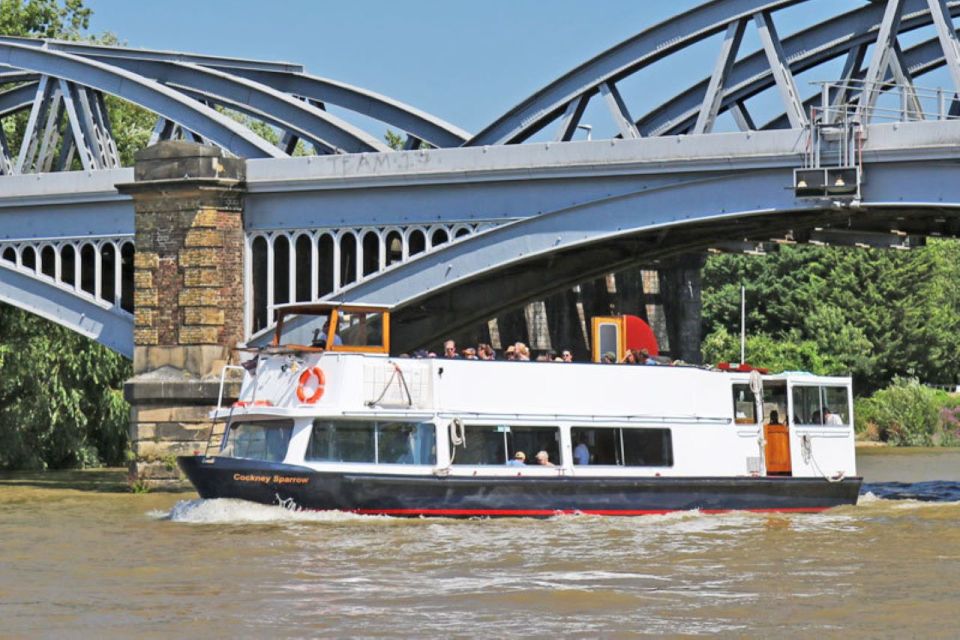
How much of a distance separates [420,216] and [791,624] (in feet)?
62.4

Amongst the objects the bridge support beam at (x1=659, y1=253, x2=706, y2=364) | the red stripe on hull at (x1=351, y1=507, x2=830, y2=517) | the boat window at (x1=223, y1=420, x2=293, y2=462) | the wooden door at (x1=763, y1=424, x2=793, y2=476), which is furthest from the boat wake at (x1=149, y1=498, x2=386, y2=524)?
the bridge support beam at (x1=659, y1=253, x2=706, y2=364)

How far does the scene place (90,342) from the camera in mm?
48688

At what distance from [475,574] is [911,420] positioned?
45.5 meters

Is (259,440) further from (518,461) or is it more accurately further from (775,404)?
(775,404)

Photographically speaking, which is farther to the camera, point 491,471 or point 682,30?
point 682,30

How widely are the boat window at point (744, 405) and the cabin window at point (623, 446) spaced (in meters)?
1.62

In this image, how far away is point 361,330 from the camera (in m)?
32.6

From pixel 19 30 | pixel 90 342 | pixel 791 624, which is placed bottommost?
pixel 791 624

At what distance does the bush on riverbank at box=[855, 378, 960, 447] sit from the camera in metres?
67.4

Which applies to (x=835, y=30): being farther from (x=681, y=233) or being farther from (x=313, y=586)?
(x=313, y=586)

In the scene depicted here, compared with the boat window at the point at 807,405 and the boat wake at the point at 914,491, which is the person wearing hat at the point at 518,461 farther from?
the boat wake at the point at 914,491

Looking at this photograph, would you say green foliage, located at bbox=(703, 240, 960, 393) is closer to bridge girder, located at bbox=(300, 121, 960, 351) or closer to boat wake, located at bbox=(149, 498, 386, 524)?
bridge girder, located at bbox=(300, 121, 960, 351)

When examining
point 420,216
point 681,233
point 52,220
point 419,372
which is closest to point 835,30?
point 681,233

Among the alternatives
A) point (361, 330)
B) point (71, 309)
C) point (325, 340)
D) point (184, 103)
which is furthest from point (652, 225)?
point (71, 309)
